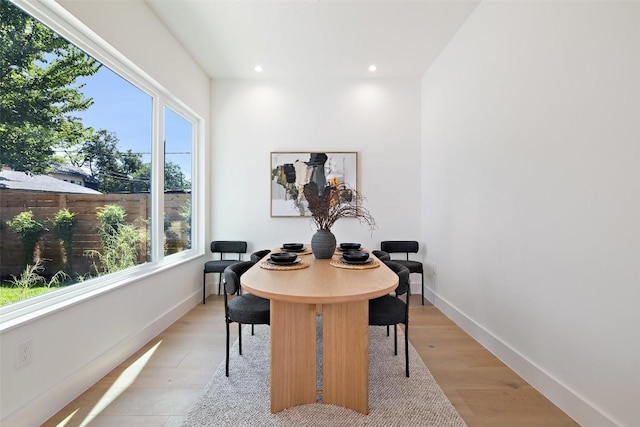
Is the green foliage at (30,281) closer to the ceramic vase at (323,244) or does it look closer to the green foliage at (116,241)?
the green foliage at (116,241)

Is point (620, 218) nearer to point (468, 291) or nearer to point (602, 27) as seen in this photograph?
point (602, 27)

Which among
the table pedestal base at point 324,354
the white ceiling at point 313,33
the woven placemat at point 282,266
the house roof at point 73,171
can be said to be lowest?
the table pedestal base at point 324,354

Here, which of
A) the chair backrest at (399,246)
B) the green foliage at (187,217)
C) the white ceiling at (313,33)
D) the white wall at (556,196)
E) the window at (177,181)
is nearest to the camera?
the white wall at (556,196)

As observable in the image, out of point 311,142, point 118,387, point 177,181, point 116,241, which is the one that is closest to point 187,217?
point 177,181

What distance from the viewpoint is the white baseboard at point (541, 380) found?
1.53 metres

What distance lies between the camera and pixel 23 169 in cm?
163

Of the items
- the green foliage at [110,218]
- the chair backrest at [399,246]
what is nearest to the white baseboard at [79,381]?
the green foliage at [110,218]

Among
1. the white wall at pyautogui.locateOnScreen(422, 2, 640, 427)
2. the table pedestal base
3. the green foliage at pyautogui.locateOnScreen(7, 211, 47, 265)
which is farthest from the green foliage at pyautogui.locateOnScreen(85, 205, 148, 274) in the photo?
the white wall at pyautogui.locateOnScreen(422, 2, 640, 427)

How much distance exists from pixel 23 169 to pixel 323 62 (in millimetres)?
3051

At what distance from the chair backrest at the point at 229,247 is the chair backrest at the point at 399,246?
74.7 inches

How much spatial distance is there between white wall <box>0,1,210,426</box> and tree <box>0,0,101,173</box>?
10.8 inches

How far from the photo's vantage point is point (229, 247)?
3881mm

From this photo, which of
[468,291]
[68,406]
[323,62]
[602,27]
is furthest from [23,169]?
[468,291]

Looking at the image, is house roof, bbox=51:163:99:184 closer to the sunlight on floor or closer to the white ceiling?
the sunlight on floor
